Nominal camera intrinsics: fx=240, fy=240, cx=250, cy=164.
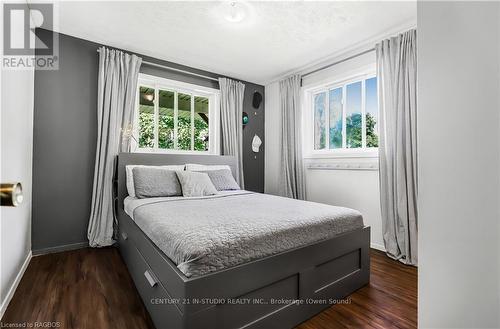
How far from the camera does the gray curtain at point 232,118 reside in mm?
3896

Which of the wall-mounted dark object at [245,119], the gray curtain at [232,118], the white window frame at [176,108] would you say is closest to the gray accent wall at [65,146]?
the white window frame at [176,108]

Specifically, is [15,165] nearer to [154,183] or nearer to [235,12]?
[154,183]

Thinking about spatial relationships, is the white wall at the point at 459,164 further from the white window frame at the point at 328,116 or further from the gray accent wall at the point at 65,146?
the gray accent wall at the point at 65,146

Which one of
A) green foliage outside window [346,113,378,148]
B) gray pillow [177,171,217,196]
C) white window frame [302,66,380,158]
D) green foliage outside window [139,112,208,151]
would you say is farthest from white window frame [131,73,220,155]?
green foliage outside window [346,113,378,148]

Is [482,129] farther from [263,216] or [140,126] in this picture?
[140,126]

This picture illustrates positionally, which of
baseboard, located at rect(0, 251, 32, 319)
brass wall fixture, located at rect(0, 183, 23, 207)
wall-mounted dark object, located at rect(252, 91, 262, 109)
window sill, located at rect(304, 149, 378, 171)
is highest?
wall-mounted dark object, located at rect(252, 91, 262, 109)

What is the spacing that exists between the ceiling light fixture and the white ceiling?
0.05m

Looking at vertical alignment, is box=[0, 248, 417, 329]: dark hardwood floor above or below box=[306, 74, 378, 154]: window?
below

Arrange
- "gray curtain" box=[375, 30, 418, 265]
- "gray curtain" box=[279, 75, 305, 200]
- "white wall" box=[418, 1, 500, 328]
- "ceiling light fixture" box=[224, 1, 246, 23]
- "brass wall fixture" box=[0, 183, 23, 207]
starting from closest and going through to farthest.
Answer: "white wall" box=[418, 1, 500, 328] → "brass wall fixture" box=[0, 183, 23, 207] → "ceiling light fixture" box=[224, 1, 246, 23] → "gray curtain" box=[375, 30, 418, 265] → "gray curtain" box=[279, 75, 305, 200]

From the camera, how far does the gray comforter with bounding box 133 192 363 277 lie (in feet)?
A: 4.04

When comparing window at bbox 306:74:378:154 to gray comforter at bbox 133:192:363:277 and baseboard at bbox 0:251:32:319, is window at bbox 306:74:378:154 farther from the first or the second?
baseboard at bbox 0:251:32:319

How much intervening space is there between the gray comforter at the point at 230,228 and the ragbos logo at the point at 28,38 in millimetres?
1535

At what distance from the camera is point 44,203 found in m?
2.63

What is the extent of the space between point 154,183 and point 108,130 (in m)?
0.95
